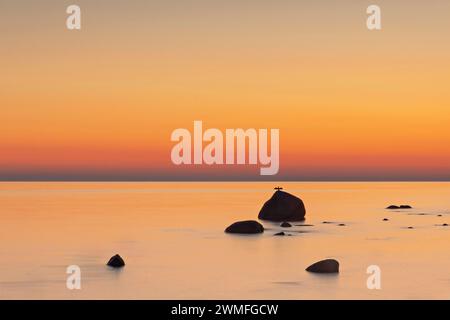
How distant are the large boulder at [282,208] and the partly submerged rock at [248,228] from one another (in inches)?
185

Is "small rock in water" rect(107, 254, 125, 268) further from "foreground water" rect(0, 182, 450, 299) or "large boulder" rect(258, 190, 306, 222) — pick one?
"large boulder" rect(258, 190, 306, 222)

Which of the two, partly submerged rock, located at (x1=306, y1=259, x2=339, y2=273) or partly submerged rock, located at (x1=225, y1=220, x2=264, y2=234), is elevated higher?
partly submerged rock, located at (x1=306, y1=259, x2=339, y2=273)

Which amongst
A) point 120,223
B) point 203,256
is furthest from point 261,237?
point 120,223

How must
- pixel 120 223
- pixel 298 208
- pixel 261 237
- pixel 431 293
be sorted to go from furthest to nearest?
pixel 120 223, pixel 298 208, pixel 261 237, pixel 431 293

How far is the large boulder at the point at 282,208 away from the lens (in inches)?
2319

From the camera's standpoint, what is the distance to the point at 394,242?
5075 cm

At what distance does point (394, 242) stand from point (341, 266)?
1312 centimetres

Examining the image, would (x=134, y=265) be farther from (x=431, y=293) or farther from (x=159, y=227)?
Answer: (x=159, y=227)

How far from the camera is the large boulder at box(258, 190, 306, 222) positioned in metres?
58.9

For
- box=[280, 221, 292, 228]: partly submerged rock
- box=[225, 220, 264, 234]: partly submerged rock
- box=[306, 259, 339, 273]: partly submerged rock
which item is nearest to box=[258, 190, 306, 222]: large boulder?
box=[280, 221, 292, 228]: partly submerged rock

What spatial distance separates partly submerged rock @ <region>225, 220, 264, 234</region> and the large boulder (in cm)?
469

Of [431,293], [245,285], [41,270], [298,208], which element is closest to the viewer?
[431,293]

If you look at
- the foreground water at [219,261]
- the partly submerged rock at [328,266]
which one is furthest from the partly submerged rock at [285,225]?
the partly submerged rock at [328,266]

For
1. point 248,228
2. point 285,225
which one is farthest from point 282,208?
point 248,228
